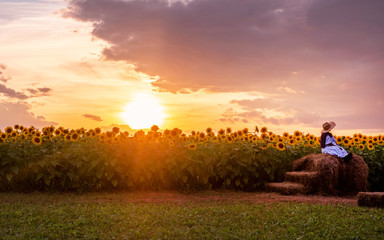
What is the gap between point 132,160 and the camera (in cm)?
1141

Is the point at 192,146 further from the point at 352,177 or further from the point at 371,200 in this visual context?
the point at 352,177

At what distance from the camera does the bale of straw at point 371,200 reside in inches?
392

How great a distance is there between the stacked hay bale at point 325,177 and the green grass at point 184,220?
79.1 inches

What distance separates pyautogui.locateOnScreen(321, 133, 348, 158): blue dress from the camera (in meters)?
12.9

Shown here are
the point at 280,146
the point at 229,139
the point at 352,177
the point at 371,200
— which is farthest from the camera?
the point at 280,146

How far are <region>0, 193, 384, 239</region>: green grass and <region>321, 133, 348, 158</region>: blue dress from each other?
3.24m

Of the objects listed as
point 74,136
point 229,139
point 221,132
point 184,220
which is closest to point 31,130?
point 74,136

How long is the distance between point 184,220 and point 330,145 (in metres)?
7.16

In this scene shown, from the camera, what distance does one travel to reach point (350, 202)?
35.5ft

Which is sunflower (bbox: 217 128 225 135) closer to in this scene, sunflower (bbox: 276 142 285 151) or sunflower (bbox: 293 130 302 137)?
sunflower (bbox: 276 142 285 151)

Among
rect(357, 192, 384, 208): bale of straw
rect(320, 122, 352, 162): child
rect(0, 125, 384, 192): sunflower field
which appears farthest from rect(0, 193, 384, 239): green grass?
rect(320, 122, 352, 162): child

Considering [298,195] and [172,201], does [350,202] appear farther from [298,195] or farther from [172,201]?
[172,201]

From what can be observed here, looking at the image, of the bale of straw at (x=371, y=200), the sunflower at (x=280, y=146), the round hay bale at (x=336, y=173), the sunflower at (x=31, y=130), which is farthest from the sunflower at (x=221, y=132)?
the sunflower at (x=31, y=130)

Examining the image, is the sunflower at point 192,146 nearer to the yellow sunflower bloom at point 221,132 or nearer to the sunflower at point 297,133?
the yellow sunflower bloom at point 221,132
